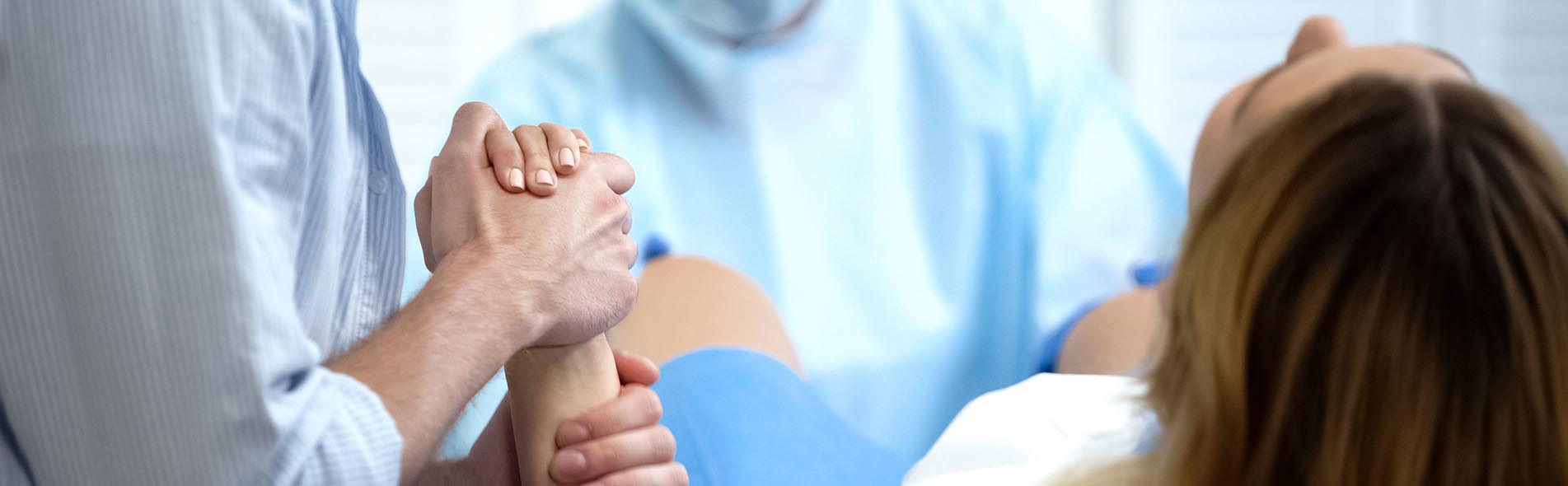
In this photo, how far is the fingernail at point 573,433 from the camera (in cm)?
85

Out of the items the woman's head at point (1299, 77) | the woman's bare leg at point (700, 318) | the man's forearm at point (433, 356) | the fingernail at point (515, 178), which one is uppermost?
the woman's head at point (1299, 77)

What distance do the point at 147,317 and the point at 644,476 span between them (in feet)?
1.11

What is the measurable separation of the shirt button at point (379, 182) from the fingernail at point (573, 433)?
0.22m

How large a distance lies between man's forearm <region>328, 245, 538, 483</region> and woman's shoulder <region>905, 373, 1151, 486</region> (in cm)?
31

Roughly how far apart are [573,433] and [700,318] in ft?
1.40

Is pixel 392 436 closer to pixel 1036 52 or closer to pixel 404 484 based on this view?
pixel 404 484

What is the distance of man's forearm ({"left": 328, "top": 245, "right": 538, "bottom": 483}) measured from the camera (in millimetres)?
691

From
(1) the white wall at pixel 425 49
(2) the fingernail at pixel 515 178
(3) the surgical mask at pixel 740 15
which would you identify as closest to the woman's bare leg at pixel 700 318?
(2) the fingernail at pixel 515 178

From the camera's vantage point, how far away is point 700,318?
127 centimetres

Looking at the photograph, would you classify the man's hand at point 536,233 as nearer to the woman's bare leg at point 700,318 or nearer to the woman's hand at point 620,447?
the woman's hand at point 620,447

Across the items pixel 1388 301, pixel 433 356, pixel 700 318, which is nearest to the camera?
pixel 1388 301

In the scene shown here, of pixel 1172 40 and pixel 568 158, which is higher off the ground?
pixel 568 158

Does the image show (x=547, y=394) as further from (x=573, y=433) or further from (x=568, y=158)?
(x=568, y=158)

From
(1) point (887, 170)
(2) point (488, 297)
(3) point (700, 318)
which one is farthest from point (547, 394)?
(1) point (887, 170)
